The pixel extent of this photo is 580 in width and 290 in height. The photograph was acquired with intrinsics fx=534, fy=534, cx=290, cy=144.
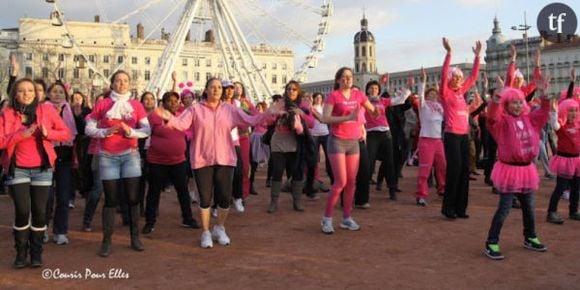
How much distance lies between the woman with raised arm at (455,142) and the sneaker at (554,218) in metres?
1.01

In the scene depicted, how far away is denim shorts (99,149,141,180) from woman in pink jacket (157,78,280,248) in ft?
1.91

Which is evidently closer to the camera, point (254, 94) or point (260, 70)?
point (260, 70)

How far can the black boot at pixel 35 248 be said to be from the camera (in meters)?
5.21

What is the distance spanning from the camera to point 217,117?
19.6ft

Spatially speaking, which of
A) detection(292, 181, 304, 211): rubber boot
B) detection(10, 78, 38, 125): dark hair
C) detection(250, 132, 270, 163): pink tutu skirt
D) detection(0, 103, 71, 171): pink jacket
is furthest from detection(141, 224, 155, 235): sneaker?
detection(250, 132, 270, 163): pink tutu skirt

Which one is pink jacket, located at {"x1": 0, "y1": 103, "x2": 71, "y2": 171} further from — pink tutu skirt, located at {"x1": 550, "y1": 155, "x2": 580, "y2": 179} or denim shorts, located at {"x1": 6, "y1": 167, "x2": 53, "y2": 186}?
pink tutu skirt, located at {"x1": 550, "y1": 155, "x2": 580, "y2": 179}

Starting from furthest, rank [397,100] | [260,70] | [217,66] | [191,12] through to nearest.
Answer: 1. [217,66]
2. [260,70]
3. [191,12]
4. [397,100]

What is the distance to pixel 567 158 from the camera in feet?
23.0

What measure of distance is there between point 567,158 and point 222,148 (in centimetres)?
452

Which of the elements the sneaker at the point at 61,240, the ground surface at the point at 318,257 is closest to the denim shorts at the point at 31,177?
the ground surface at the point at 318,257

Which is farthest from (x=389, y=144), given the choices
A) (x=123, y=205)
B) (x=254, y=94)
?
(x=254, y=94)

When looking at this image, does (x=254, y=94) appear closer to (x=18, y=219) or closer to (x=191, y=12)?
(x=191, y=12)

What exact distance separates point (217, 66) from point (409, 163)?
82.7 m

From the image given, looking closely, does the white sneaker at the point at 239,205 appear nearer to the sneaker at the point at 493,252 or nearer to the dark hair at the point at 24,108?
the dark hair at the point at 24,108
